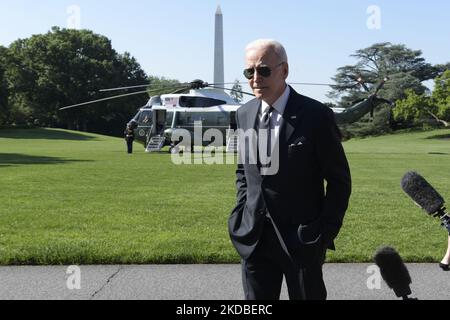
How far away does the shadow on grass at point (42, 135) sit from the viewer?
63713 mm

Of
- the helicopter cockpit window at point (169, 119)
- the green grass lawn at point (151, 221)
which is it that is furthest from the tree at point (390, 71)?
the green grass lawn at point (151, 221)

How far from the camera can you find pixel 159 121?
33.2 m

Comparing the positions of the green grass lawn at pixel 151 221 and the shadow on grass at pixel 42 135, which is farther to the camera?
the shadow on grass at pixel 42 135

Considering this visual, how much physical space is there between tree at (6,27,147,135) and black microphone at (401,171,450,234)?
263ft

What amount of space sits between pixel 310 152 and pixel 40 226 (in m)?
6.55

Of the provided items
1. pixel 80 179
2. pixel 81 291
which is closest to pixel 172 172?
pixel 80 179

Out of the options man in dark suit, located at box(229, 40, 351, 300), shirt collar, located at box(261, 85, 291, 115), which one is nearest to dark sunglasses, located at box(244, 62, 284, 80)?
man in dark suit, located at box(229, 40, 351, 300)

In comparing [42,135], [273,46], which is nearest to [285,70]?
[273,46]

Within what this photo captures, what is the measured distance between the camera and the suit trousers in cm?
292

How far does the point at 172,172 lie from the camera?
19.1m

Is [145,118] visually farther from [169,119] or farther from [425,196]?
[425,196]

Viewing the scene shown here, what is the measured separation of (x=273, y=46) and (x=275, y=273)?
1.26 meters

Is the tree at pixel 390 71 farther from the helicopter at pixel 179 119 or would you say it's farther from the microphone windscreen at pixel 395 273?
the microphone windscreen at pixel 395 273
